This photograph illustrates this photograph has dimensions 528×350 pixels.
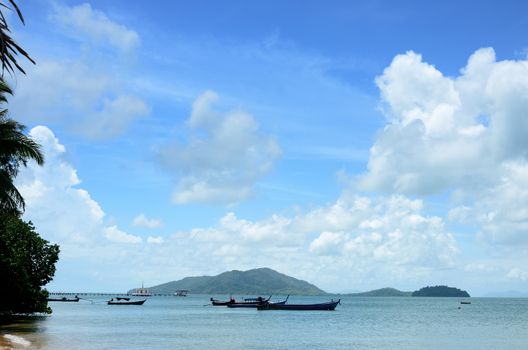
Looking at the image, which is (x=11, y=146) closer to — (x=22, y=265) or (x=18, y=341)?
(x=18, y=341)

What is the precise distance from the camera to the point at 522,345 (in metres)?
41.1

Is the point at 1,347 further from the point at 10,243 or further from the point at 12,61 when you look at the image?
the point at 12,61

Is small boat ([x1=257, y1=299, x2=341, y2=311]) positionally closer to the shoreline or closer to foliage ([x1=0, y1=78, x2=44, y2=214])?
the shoreline

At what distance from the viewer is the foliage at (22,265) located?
131 ft

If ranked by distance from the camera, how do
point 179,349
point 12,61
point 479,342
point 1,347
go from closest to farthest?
1. point 12,61
2. point 1,347
3. point 179,349
4. point 479,342

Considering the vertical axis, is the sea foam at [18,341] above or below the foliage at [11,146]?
below

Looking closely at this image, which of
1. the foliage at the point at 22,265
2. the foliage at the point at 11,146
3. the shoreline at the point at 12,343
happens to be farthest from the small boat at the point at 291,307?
the foliage at the point at 11,146

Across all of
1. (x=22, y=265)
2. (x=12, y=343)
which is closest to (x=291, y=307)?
(x=22, y=265)

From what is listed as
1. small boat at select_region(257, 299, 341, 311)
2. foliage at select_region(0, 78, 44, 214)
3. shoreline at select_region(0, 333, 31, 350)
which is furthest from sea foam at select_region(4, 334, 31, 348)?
small boat at select_region(257, 299, 341, 311)

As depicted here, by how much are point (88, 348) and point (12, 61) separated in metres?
28.4

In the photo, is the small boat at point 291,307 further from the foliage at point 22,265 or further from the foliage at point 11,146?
the foliage at point 11,146

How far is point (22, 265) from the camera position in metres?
41.2

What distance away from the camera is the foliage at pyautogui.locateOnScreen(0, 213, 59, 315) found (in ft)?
131

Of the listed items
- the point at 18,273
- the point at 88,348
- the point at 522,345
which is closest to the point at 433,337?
the point at 522,345
